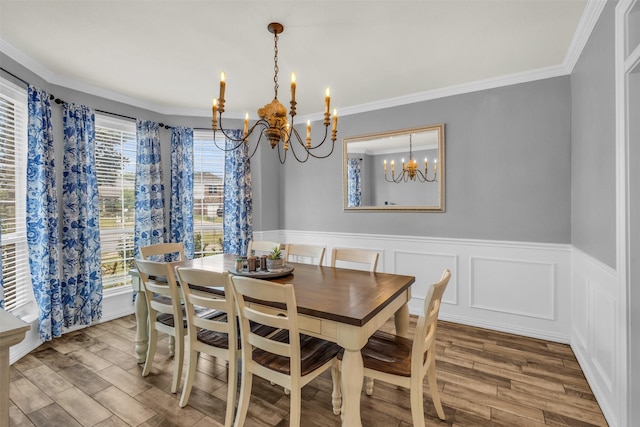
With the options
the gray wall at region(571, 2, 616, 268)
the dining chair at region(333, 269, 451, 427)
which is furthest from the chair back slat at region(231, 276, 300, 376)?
the gray wall at region(571, 2, 616, 268)

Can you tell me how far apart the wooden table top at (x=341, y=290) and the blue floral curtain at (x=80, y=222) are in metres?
1.42

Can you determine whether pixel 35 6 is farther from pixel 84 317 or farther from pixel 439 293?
pixel 439 293

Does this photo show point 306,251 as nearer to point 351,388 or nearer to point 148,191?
point 351,388

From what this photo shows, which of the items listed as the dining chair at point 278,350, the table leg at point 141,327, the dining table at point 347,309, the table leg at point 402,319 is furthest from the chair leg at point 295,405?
the table leg at point 141,327

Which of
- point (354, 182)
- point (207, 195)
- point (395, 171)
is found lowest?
point (207, 195)

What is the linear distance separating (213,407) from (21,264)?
2.44m

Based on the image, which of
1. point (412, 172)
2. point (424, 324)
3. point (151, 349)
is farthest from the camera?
point (412, 172)

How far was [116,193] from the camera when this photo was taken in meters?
3.77

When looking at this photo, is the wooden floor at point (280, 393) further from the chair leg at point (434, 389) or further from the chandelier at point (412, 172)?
the chandelier at point (412, 172)

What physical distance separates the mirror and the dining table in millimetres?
1651

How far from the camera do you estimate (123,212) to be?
12.6 feet

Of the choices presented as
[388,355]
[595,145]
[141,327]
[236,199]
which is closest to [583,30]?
[595,145]

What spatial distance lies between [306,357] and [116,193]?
3.36 metres

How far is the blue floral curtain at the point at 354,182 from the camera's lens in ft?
13.4
